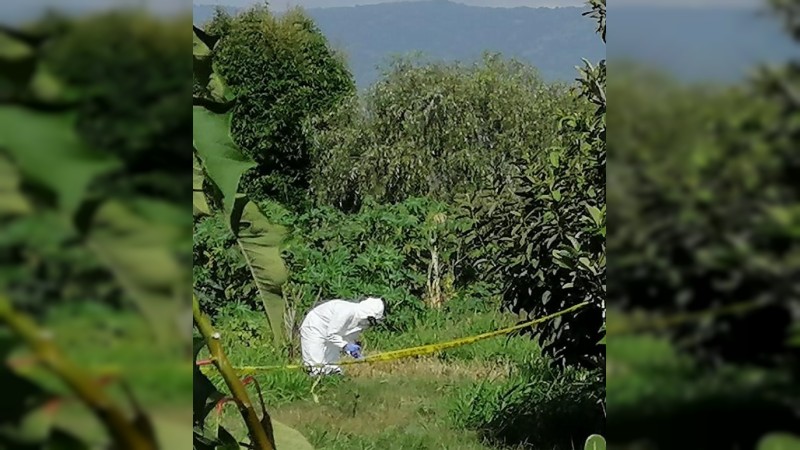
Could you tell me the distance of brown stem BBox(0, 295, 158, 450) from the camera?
0.28m

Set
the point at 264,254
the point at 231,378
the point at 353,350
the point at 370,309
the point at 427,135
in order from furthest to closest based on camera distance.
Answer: the point at 427,135 → the point at 370,309 → the point at 353,350 → the point at 264,254 → the point at 231,378

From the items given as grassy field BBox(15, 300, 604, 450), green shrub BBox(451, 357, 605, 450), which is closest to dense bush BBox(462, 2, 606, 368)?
green shrub BBox(451, 357, 605, 450)

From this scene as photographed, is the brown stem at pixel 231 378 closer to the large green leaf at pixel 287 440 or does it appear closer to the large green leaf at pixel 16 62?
the large green leaf at pixel 287 440

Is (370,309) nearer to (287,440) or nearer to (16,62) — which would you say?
(287,440)

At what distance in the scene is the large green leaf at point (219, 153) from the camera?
0.62 m

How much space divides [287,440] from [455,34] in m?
9.23

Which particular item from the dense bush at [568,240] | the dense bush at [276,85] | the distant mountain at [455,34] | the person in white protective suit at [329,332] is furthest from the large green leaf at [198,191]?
the distant mountain at [455,34]

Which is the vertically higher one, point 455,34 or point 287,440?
point 287,440

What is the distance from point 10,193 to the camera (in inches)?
11.1

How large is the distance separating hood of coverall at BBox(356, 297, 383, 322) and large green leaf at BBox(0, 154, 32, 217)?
196 inches

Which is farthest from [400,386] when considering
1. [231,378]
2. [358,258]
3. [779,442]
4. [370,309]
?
[779,442]

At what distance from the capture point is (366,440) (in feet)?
13.1

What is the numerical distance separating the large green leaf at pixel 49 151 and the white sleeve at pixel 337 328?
4775mm

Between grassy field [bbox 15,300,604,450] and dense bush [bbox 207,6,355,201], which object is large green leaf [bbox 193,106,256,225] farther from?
dense bush [bbox 207,6,355,201]
